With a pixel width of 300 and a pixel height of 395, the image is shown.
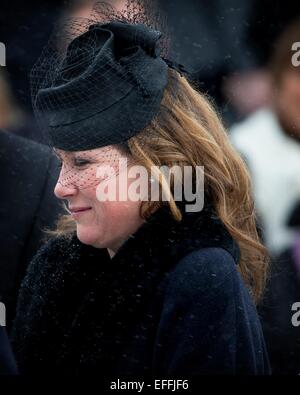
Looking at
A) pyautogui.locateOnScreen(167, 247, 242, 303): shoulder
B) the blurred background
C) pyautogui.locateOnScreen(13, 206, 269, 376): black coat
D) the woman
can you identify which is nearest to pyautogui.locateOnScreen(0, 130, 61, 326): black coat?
the blurred background

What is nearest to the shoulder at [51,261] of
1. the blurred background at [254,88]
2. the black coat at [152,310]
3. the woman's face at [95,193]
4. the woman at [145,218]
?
the black coat at [152,310]

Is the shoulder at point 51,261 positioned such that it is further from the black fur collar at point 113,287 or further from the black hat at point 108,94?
the black hat at point 108,94

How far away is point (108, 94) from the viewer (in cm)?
198

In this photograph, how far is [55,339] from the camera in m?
2.18

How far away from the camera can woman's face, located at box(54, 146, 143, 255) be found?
197 centimetres

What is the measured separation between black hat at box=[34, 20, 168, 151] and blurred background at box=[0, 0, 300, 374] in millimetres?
1245

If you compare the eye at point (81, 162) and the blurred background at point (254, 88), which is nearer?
the eye at point (81, 162)

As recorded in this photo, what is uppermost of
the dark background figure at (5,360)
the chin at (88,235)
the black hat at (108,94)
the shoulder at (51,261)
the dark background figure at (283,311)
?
the black hat at (108,94)

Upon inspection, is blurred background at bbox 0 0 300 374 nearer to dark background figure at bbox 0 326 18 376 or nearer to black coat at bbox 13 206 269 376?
black coat at bbox 13 206 269 376

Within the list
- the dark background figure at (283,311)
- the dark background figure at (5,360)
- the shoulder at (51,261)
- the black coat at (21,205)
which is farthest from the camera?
the dark background figure at (283,311)

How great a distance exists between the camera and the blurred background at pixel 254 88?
3307mm

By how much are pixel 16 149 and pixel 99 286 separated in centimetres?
103

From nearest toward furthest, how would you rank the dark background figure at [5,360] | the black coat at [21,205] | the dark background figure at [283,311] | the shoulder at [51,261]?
the dark background figure at [5,360], the shoulder at [51,261], the black coat at [21,205], the dark background figure at [283,311]

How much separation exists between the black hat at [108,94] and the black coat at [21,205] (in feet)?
2.85
